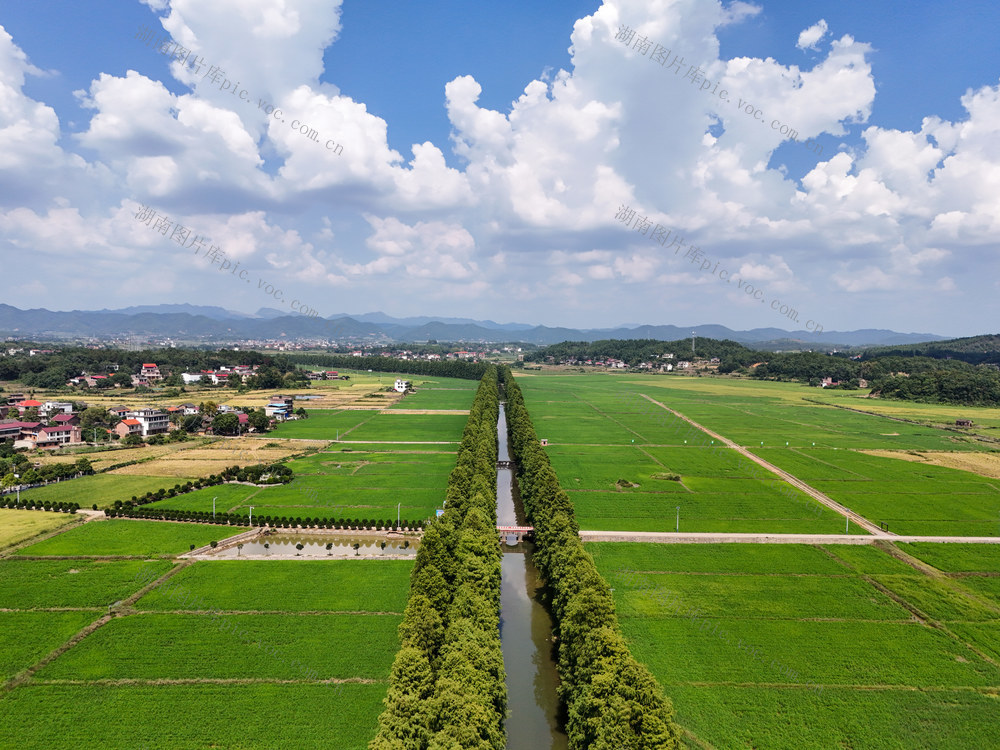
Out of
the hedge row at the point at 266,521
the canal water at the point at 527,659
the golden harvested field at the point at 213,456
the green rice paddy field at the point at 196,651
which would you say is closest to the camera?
the green rice paddy field at the point at 196,651

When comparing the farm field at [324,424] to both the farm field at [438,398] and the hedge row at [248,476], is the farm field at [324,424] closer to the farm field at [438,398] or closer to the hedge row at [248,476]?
the farm field at [438,398]

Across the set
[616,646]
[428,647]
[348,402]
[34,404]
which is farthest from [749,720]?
[34,404]

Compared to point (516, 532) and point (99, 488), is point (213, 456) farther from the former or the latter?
point (516, 532)

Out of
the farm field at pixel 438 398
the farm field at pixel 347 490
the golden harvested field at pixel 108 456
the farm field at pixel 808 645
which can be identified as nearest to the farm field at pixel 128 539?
the farm field at pixel 347 490

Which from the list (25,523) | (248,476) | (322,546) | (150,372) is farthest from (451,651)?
(150,372)

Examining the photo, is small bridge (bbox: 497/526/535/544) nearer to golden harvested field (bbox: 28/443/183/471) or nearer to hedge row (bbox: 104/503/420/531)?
hedge row (bbox: 104/503/420/531)

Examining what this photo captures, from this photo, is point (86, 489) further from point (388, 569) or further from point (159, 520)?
point (388, 569)

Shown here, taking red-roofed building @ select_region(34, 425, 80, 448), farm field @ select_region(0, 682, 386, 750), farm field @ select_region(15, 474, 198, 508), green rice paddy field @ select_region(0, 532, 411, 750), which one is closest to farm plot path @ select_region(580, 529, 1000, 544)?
green rice paddy field @ select_region(0, 532, 411, 750)
